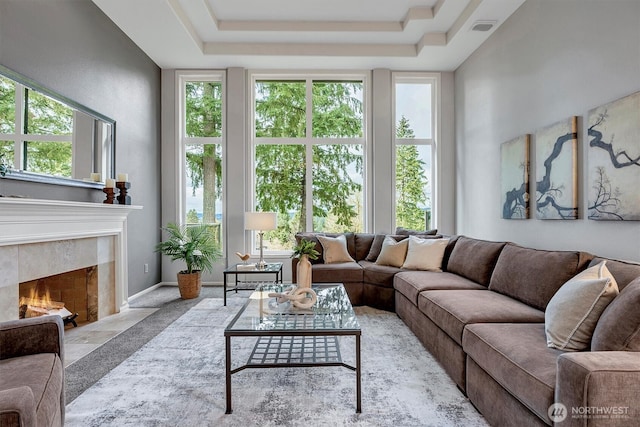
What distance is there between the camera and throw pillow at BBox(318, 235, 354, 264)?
4.20 meters

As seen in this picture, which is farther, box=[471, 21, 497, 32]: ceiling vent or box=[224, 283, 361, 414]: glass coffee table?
box=[471, 21, 497, 32]: ceiling vent

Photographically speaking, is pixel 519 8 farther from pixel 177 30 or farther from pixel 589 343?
pixel 177 30

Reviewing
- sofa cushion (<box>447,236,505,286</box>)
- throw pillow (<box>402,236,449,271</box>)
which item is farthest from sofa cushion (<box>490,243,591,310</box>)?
throw pillow (<box>402,236,449,271</box>)

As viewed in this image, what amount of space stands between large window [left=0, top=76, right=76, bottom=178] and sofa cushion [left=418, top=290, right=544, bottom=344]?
3244 millimetres

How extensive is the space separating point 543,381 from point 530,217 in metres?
2.37

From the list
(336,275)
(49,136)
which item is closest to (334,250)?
(336,275)

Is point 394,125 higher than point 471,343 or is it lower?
higher

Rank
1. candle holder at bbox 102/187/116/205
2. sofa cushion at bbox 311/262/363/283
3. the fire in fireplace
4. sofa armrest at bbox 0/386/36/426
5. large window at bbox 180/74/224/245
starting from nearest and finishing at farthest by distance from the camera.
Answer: sofa armrest at bbox 0/386/36/426 → the fire in fireplace → candle holder at bbox 102/187/116/205 → sofa cushion at bbox 311/262/363/283 → large window at bbox 180/74/224/245

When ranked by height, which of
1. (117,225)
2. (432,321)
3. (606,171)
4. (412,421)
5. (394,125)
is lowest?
(412,421)

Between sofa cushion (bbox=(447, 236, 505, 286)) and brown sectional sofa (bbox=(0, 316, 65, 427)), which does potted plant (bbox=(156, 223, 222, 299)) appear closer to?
brown sectional sofa (bbox=(0, 316, 65, 427))

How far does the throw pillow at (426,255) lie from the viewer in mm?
3689

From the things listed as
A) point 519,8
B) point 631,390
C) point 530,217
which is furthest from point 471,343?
point 519,8

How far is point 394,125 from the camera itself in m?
5.18

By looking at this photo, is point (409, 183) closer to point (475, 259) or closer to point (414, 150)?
point (414, 150)
